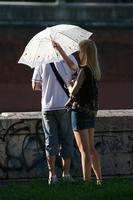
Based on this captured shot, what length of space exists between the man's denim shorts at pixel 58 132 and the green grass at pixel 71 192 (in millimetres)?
929

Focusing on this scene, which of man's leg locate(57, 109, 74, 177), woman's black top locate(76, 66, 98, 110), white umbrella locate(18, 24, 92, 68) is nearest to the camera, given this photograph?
woman's black top locate(76, 66, 98, 110)

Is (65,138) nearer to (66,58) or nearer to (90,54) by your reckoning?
(66,58)

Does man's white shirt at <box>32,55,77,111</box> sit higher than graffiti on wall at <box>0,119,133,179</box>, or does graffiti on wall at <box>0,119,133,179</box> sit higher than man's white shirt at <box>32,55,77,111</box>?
man's white shirt at <box>32,55,77,111</box>

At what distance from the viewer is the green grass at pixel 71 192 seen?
21.1 ft

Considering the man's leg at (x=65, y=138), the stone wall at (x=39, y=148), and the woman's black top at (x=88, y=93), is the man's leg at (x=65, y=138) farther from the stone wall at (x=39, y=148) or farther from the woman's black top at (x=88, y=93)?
the stone wall at (x=39, y=148)

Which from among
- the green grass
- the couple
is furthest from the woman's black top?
the green grass

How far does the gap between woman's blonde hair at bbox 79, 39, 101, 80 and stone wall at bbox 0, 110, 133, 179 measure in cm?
152

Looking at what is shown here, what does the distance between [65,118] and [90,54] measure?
96 centimetres

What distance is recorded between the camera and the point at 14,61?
28.0 meters

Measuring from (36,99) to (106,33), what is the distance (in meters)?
4.12

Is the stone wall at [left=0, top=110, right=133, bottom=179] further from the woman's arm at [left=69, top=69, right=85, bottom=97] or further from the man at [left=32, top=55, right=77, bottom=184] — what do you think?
the woman's arm at [left=69, top=69, right=85, bottom=97]

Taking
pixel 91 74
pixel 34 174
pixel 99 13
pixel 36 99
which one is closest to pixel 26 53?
pixel 91 74

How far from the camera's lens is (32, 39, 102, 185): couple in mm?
7508

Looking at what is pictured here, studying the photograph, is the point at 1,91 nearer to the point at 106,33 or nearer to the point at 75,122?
the point at 106,33
